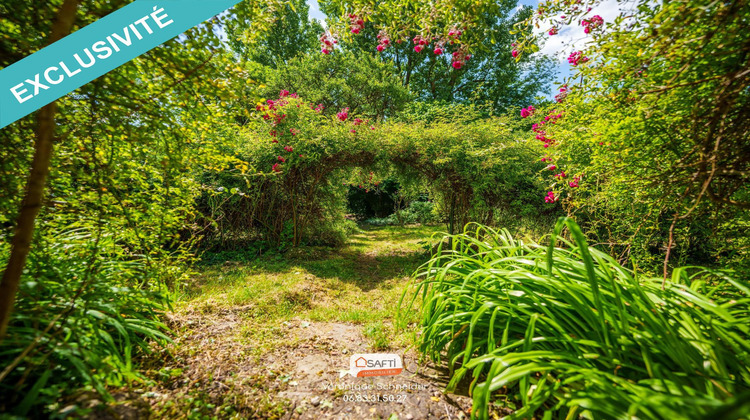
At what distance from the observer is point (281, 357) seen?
1.99 meters

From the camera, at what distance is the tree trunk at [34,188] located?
0.90 m

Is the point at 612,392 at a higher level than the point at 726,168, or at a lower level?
lower

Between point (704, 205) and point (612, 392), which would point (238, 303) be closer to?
point (612, 392)

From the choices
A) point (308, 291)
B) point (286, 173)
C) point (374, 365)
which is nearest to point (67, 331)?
point (374, 365)

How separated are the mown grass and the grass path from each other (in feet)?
0.05

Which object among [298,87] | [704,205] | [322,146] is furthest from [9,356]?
[298,87]

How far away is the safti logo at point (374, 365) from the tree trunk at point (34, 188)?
162 cm

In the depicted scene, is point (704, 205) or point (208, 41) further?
point (704, 205)

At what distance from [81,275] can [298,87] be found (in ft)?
46.5

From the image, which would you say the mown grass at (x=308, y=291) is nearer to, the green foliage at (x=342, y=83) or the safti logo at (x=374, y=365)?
the safti logo at (x=374, y=365)

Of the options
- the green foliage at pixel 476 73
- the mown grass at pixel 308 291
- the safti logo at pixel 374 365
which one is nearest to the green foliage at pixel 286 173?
the mown grass at pixel 308 291

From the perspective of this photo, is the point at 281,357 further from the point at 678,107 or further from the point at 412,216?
the point at 412,216

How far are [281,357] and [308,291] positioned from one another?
165 centimetres

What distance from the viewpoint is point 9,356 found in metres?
1.00
